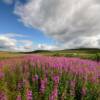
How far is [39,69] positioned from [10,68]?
1.26 m

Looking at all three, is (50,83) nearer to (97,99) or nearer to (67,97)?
(67,97)

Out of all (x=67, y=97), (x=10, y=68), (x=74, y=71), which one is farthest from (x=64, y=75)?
(x=10, y=68)

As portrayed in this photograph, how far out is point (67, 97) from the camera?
200 inches

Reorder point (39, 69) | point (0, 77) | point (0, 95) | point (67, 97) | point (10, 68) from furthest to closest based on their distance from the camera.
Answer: point (10, 68)
point (39, 69)
point (0, 77)
point (67, 97)
point (0, 95)

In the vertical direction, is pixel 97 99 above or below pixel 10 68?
below

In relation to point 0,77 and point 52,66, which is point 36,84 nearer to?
point 0,77

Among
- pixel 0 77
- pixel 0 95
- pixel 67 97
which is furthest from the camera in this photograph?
pixel 0 77

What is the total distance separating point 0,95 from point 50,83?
2.00 m

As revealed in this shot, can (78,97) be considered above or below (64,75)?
below

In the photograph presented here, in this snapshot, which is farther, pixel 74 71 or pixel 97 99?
pixel 74 71

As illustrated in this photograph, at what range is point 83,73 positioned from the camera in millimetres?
6699

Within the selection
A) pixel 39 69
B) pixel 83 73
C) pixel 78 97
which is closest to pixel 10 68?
pixel 39 69

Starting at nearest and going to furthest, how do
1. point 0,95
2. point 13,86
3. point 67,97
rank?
1. point 0,95
2. point 67,97
3. point 13,86

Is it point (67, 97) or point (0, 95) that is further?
point (67, 97)
